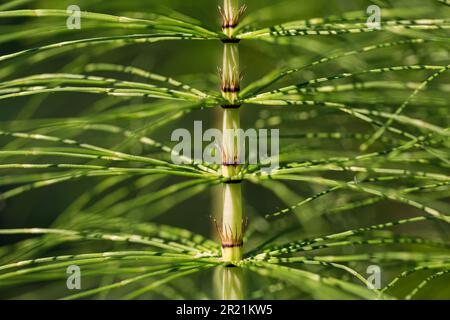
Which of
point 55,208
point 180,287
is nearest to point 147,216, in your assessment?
point 180,287

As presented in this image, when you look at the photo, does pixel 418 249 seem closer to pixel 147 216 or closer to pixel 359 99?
pixel 147 216

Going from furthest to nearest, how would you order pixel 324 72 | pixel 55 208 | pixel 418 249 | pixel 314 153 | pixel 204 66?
pixel 55 208, pixel 204 66, pixel 418 249, pixel 324 72, pixel 314 153

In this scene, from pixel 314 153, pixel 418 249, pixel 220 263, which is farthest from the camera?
pixel 418 249

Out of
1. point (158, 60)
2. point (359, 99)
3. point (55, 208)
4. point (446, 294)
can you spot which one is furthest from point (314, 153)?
point (55, 208)

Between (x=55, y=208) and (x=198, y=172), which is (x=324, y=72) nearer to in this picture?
(x=198, y=172)

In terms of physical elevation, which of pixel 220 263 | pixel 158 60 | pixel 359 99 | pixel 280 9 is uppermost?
pixel 158 60

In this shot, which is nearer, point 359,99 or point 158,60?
point 359,99

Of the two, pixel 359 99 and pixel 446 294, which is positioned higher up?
pixel 359 99
